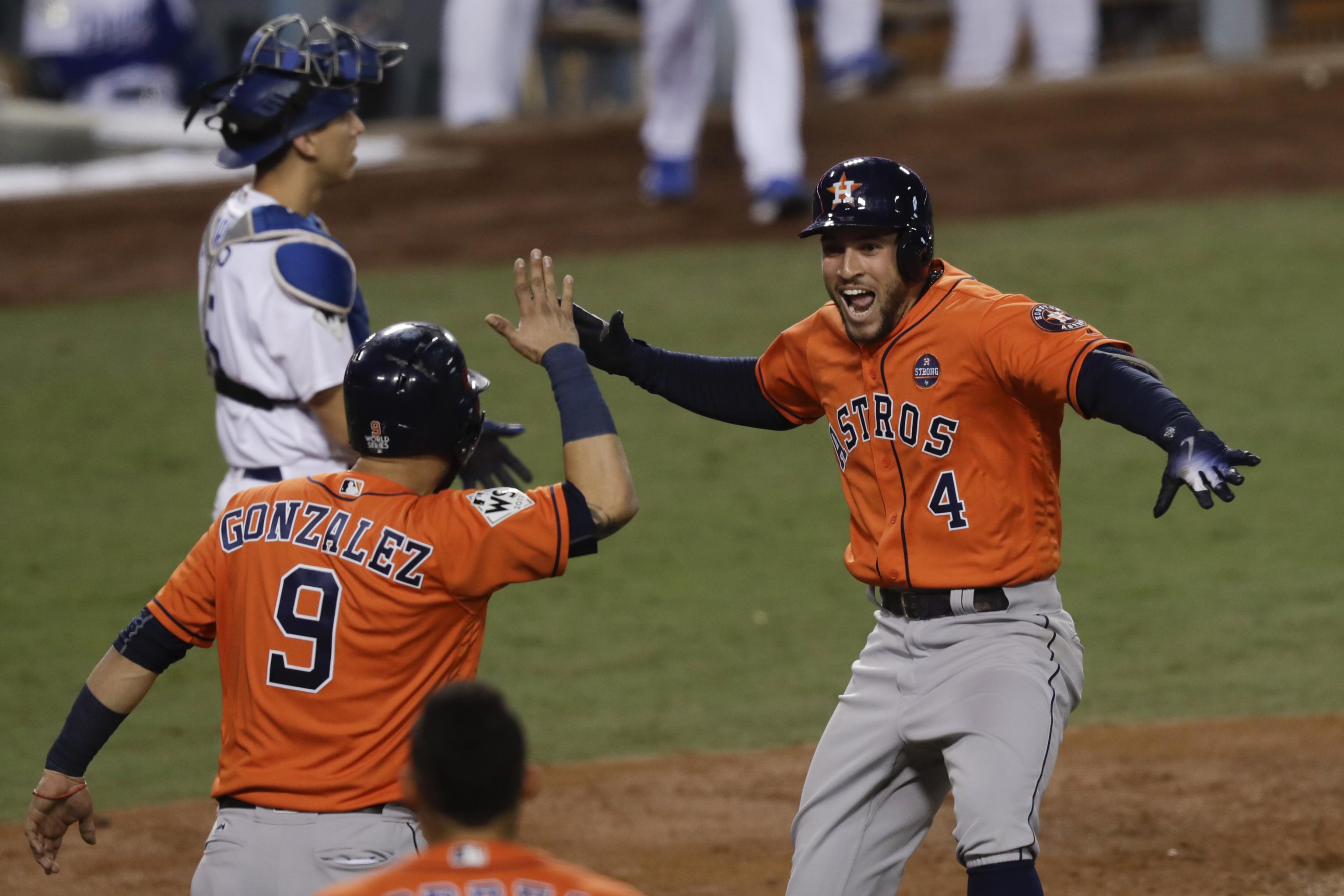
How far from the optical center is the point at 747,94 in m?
10.1

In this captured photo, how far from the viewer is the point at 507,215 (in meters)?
11.8

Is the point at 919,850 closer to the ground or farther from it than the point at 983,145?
closer to the ground

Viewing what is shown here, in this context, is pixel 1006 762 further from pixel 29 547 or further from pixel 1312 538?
pixel 29 547

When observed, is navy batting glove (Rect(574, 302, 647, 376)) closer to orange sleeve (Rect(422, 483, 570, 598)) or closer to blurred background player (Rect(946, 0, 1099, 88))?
orange sleeve (Rect(422, 483, 570, 598))

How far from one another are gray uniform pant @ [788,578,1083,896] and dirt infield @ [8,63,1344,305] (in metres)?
8.03

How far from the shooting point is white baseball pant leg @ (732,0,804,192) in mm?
10094

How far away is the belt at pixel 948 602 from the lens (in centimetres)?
316

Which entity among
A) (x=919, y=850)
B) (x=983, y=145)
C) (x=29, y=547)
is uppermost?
(x=983, y=145)

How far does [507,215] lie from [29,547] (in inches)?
196

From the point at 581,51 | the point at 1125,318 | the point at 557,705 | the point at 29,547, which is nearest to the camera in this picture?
the point at 557,705

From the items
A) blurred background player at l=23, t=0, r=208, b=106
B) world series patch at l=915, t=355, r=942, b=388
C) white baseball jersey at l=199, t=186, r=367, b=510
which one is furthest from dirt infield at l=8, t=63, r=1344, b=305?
world series patch at l=915, t=355, r=942, b=388

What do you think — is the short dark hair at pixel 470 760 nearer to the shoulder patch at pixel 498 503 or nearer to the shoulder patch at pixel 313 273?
the shoulder patch at pixel 498 503

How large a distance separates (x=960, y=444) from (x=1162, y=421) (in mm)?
423

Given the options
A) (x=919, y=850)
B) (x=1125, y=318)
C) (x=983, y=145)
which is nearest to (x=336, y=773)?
(x=919, y=850)
